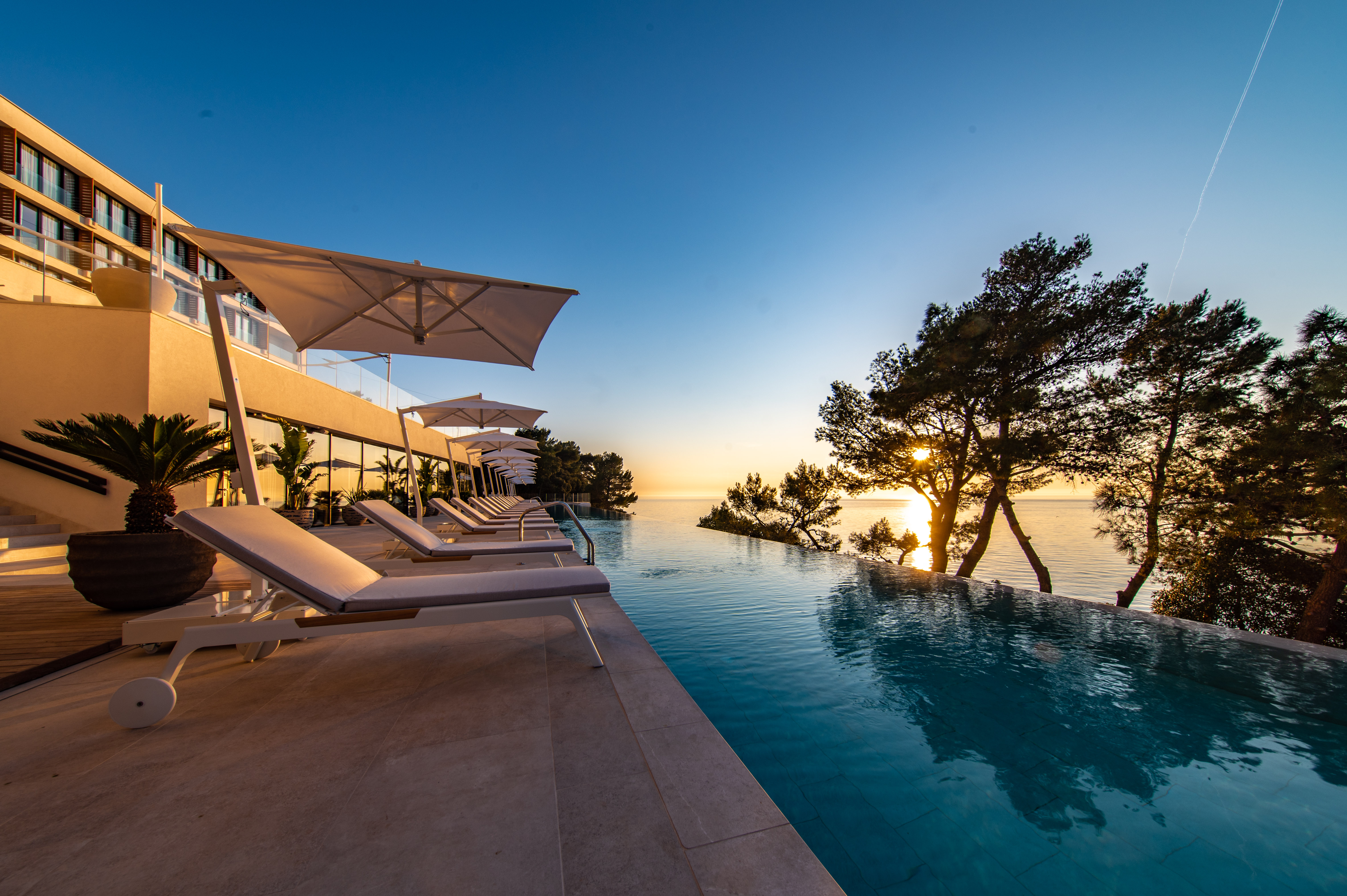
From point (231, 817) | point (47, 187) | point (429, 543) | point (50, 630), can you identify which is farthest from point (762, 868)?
point (47, 187)

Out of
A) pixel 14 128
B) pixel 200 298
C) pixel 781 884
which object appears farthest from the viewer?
pixel 14 128

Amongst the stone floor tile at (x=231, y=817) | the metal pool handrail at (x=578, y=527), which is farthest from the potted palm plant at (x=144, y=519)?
the metal pool handrail at (x=578, y=527)

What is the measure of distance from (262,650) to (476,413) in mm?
9315

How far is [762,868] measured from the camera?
141cm

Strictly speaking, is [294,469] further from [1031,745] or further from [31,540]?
[1031,745]

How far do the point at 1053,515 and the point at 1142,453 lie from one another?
2623 inches

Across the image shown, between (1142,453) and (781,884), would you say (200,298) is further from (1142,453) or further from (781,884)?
(1142,453)

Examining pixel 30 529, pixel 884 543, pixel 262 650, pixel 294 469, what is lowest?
pixel 884 543

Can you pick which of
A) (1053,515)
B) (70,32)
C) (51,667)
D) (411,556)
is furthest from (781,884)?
(1053,515)

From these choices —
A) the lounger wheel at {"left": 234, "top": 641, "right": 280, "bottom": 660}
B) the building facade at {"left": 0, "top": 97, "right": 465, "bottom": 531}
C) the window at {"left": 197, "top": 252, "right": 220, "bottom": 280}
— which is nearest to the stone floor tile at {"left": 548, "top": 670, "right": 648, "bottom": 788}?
the lounger wheel at {"left": 234, "top": 641, "right": 280, "bottom": 660}

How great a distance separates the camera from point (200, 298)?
945 centimetres

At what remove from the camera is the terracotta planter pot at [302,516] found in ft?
35.8

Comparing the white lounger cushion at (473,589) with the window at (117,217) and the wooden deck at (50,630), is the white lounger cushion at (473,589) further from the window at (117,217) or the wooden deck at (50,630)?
the window at (117,217)

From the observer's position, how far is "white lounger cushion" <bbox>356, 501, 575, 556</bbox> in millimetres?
4855
